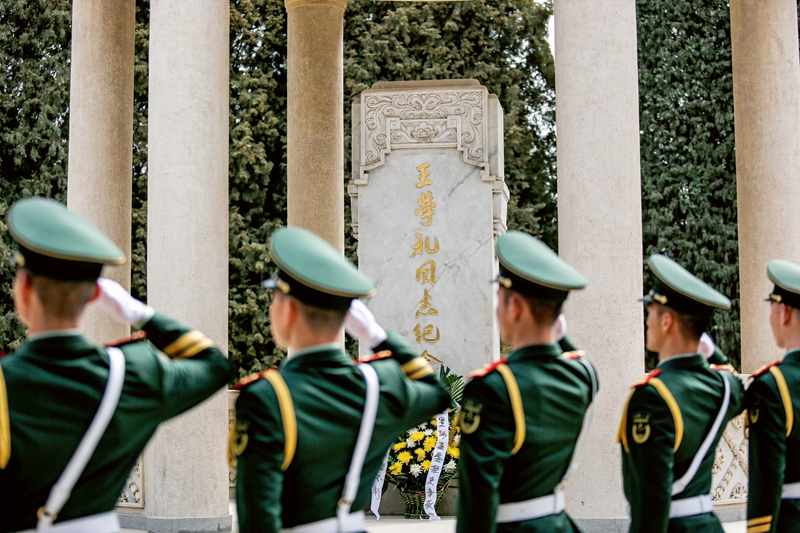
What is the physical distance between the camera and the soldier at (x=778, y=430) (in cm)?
730

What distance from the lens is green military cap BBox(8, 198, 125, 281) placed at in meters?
5.00

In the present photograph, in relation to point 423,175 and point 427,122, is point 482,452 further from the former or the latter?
point 427,122

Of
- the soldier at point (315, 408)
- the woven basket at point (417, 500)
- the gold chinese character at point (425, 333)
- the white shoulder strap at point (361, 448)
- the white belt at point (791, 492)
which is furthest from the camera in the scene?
the gold chinese character at point (425, 333)

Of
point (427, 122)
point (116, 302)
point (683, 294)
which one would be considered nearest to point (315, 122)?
point (427, 122)

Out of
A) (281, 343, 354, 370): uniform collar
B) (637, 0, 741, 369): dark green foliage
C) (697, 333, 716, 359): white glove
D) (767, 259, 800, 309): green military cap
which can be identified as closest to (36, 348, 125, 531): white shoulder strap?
(281, 343, 354, 370): uniform collar

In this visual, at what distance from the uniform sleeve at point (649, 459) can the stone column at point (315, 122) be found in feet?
52.0

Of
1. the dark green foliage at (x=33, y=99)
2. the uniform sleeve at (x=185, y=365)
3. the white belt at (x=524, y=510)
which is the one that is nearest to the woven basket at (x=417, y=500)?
the white belt at (x=524, y=510)

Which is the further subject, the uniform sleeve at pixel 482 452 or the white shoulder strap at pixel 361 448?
the uniform sleeve at pixel 482 452

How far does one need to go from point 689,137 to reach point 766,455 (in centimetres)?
3583

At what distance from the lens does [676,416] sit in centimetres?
667

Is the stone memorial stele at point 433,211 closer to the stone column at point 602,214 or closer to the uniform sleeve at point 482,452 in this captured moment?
the stone column at point 602,214

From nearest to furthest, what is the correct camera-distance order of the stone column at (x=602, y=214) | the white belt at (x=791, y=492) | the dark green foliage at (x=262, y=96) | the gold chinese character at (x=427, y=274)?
1. the white belt at (x=791, y=492)
2. the stone column at (x=602, y=214)
3. the gold chinese character at (x=427, y=274)
4. the dark green foliage at (x=262, y=96)

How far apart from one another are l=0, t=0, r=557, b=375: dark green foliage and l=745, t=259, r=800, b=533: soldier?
1222 inches

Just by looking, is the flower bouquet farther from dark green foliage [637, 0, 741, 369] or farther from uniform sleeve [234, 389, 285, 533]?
dark green foliage [637, 0, 741, 369]
